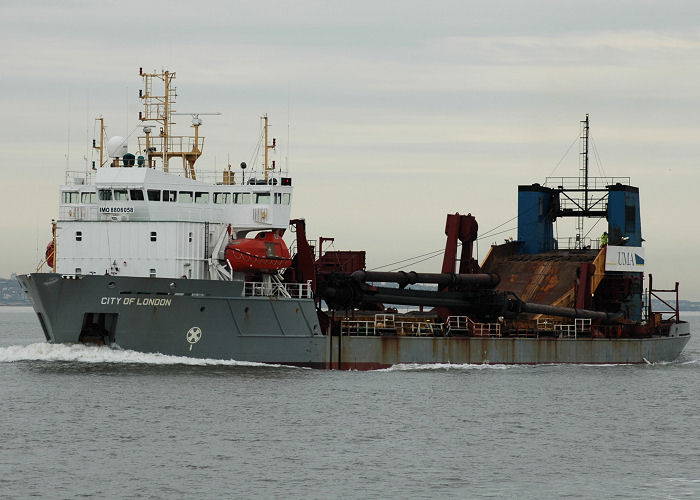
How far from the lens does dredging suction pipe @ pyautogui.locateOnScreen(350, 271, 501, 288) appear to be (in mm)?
49056

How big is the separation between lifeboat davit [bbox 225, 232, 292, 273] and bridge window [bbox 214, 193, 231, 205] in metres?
2.16

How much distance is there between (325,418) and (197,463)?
712 cm

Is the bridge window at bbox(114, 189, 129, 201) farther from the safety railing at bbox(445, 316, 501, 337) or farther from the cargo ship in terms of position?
the safety railing at bbox(445, 316, 501, 337)

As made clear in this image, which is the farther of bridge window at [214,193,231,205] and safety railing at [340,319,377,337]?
safety railing at [340,319,377,337]

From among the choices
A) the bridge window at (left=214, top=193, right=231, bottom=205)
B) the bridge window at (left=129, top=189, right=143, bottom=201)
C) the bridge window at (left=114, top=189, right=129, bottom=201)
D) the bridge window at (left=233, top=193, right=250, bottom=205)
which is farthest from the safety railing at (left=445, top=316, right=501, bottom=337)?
the bridge window at (left=114, top=189, right=129, bottom=201)

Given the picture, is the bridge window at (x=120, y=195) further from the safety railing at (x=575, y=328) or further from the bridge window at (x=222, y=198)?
the safety railing at (x=575, y=328)

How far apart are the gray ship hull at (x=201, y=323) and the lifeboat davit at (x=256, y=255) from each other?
1.22m

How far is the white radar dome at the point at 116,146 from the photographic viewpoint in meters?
48.1

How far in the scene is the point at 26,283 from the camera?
4594 centimetres

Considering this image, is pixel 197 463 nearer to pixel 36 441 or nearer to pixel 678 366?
pixel 36 441

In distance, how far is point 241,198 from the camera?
48500 mm

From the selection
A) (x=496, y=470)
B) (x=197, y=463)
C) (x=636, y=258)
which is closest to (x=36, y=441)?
(x=197, y=463)

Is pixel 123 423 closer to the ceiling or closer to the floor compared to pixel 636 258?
closer to the floor

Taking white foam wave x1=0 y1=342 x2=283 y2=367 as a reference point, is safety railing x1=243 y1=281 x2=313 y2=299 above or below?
above
